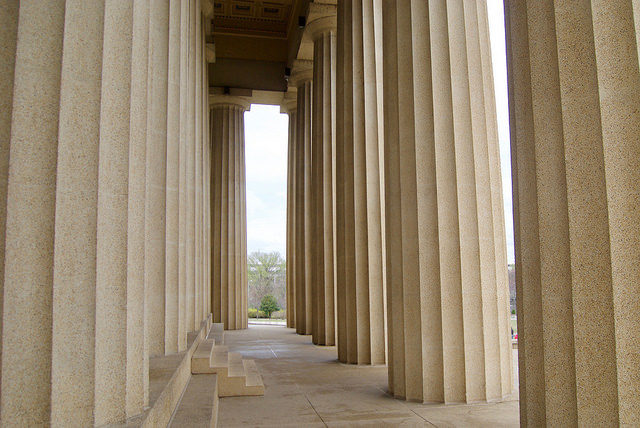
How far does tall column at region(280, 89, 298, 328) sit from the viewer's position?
63.1m

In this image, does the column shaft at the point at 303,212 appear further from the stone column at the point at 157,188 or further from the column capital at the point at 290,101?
the stone column at the point at 157,188

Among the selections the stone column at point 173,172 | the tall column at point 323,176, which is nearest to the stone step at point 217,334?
the tall column at point 323,176

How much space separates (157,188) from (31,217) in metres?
11.0

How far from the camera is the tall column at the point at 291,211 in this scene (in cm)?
6312

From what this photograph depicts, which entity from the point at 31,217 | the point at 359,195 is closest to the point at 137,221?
the point at 31,217

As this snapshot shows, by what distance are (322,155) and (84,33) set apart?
3274 cm

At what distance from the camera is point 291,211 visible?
6619cm

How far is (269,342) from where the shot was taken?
44656 millimetres

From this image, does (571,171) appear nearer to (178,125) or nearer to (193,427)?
(193,427)

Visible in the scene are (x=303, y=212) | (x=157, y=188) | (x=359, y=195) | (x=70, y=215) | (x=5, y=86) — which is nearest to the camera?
(x=5, y=86)

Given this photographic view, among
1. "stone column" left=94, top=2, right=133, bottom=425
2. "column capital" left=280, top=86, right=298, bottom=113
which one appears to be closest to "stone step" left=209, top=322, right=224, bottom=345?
"stone column" left=94, top=2, right=133, bottom=425

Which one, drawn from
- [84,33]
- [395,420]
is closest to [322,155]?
[395,420]

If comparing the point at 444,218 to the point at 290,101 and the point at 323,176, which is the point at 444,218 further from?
the point at 290,101

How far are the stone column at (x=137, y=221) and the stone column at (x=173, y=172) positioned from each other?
864 cm
